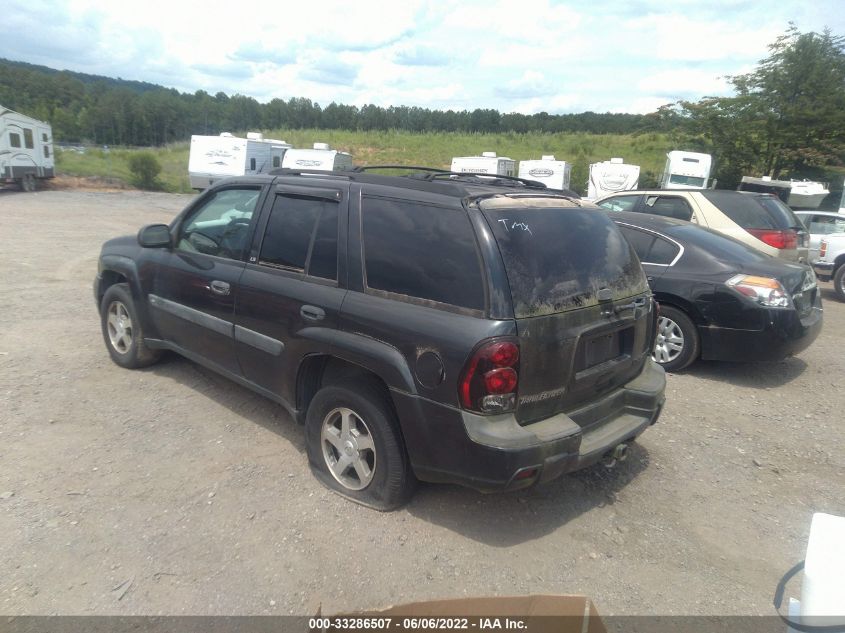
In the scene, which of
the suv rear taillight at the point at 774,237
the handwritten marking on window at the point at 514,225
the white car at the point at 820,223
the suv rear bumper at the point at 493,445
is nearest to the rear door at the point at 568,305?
the handwritten marking on window at the point at 514,225

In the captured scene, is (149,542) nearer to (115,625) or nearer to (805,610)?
(115,625)

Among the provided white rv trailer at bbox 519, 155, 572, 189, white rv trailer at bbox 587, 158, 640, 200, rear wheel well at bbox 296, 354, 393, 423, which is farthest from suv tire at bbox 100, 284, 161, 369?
white rv trailer at bbox 587, 158, 640, 200

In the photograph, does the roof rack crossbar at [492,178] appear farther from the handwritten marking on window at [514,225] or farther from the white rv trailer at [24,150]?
the white rv trailer at [24,150]

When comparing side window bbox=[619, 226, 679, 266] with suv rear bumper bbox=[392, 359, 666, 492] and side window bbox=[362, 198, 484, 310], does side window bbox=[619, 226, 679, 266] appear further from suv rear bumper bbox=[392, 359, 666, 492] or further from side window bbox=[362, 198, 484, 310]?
side window bbox=[362, 198, 484, 310]

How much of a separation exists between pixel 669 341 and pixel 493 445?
3791 mm

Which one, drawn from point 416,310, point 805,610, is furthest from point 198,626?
point 805,610

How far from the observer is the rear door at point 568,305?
2.99 metres

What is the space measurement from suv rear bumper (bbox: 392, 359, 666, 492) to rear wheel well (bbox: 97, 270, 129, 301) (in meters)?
3.65

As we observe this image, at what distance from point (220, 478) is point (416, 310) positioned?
5.72 ft

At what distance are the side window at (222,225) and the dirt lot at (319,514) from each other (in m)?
1.26

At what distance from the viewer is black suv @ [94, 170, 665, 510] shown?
2928 millimetres

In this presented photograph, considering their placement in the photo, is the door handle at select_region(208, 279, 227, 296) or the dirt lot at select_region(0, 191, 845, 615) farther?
the door handle at select_region(208, 279, 227, 296)

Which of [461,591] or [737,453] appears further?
[737,453]

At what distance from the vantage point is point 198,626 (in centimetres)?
261
